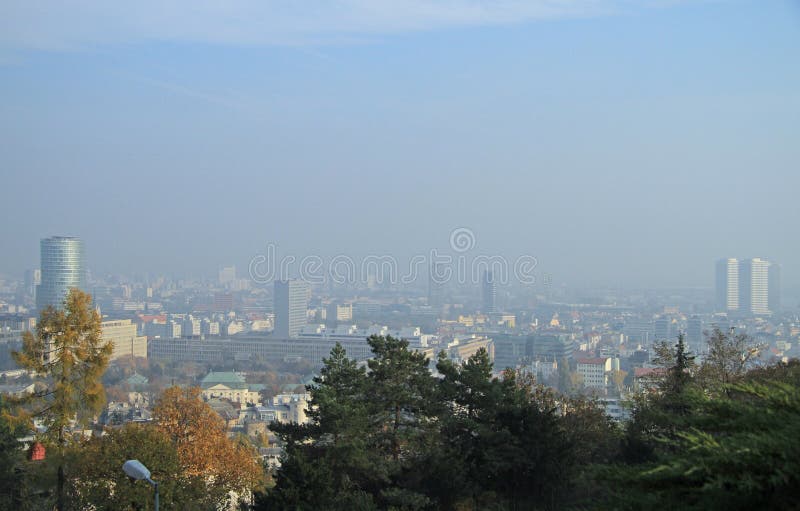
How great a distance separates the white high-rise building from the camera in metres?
72.8

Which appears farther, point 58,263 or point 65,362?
point 58,263

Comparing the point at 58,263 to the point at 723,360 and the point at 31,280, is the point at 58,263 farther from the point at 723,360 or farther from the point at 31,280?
the point at 723,360

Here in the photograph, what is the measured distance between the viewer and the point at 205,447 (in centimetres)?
895

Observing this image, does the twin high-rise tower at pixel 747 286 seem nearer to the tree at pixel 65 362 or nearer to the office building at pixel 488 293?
the office building at pixel 488 293

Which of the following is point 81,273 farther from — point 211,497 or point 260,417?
point 211,497

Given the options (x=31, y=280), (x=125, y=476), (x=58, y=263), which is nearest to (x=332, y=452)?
(x=125, y=476)

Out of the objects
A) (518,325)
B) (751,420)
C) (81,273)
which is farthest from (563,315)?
(751,420)

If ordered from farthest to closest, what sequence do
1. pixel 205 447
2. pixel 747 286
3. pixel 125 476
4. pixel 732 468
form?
pixel 747 286, pixel 205 447, pixel 125 476, pixel 732 468

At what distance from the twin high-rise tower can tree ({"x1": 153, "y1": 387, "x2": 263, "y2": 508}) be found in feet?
220

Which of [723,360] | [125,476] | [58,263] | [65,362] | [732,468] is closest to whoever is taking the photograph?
[732,468]

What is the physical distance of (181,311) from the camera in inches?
3201

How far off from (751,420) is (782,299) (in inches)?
3136

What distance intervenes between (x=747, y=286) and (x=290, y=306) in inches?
1474

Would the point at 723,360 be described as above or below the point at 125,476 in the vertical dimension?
above
